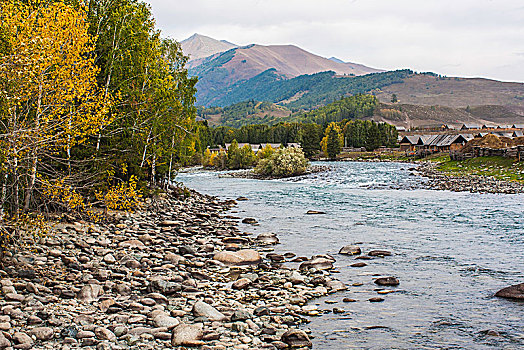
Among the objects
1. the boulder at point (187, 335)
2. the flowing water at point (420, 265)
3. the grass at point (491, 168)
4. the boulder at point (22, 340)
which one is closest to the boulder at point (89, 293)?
the boulder at point (22, 340)

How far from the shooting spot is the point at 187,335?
9969mm

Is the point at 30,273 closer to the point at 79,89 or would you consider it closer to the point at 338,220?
the point at 79,89

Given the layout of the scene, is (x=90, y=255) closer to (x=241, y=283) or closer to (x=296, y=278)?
(x=241, y=283)

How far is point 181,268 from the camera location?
52.0 feet

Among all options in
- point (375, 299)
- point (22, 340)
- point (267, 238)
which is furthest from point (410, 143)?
point (22, 340)

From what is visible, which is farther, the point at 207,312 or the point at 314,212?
the point at 314,212

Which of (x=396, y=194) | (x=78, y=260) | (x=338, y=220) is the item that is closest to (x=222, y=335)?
(x=78, y=260)

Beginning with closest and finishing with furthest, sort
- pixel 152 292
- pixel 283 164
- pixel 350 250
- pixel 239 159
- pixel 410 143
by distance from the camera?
pixel 152 292 → pixel 350 250 → pixel 283 164 → pixel 239 159 → pixel 410 143

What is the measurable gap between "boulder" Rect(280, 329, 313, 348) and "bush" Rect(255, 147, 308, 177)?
232 feet

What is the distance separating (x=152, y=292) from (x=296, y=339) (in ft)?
16.3

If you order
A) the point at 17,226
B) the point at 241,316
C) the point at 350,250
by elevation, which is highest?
the point at 17,226

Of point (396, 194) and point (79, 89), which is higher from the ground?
point (79, 89)

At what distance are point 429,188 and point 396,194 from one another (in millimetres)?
6400

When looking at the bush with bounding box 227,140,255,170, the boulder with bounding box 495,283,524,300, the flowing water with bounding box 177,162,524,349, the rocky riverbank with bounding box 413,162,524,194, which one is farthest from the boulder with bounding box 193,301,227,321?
the bush with bounding box 227,140,255,170
